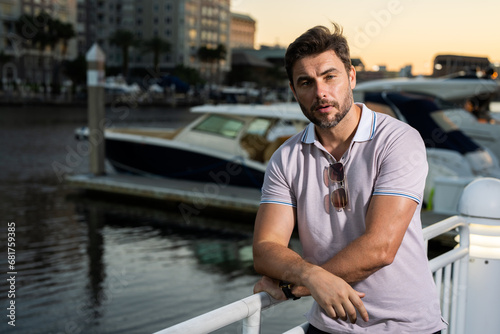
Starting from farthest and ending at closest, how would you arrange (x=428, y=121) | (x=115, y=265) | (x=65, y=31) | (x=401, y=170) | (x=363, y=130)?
(x=65, y=31)
(x=428, y=121)
(x=115, y=265)
(x=363, y=130)
(x=401, y=170)

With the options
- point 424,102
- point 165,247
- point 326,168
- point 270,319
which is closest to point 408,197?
point 326,168

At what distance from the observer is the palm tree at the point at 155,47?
111375 mm

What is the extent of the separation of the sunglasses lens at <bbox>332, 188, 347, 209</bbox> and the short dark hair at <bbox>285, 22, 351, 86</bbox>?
46 cm

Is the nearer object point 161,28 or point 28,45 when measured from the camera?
point 28,45

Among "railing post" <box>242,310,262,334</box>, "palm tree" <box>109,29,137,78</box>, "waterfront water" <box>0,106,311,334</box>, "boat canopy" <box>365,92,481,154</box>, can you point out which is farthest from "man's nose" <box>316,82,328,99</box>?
"palm tree" <box>109,29,137,78</box>

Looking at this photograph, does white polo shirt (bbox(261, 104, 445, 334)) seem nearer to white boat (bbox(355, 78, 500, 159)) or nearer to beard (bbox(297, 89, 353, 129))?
beard (bbox(297, 89, 353, 129))

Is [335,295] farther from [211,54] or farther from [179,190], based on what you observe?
[211,54]

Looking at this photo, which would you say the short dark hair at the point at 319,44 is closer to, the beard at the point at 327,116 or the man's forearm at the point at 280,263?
the beard at the point at 327,116

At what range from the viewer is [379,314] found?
1.94 metres

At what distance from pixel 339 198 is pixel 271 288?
37 cm

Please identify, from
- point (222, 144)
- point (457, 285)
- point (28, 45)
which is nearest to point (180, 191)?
point (222, 144)

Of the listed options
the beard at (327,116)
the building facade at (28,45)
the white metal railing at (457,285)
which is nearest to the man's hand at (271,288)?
the beard at (327,116)

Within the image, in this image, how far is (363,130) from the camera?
2.06 meters

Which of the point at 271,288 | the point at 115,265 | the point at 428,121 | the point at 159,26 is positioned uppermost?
the point at 159,26
